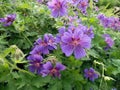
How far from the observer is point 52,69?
1501mm

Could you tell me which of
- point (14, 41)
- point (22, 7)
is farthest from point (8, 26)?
point (22, 7)

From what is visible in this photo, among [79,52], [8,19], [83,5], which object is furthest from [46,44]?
[83,5]

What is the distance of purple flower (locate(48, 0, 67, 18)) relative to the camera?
68.2 inches

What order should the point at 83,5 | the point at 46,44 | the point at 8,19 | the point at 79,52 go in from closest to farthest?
the point at 79,52 < the point at 46,44 < the point at 8,19 < the point at 83,5

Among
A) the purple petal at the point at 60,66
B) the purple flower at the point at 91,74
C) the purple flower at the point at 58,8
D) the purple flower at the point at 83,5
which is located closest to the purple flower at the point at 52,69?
the purple petal at the point at 60,66

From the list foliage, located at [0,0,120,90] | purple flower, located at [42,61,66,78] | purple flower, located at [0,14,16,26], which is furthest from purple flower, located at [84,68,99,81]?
purple flower, located at [0,14,16,26]

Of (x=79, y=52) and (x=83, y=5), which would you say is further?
(x=83, y=5)

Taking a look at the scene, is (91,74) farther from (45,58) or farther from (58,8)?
(58,8)

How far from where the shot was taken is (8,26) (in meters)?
1.74

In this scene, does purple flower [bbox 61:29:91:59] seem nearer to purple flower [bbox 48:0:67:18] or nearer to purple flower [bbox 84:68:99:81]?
purple flower [bbox 84:68:99:81]

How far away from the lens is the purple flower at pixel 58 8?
1.73 meters

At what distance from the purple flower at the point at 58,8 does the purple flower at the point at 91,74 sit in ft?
1.06

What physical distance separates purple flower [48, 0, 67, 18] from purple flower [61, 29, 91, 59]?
0.28 metres

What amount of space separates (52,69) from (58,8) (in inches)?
14.7
